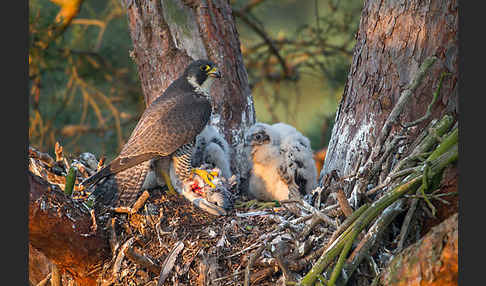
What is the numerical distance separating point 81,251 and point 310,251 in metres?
1.39

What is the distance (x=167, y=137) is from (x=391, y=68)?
5.54 ft

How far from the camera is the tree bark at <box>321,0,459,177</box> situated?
3.37 metres

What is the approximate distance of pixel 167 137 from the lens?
13.7 feet

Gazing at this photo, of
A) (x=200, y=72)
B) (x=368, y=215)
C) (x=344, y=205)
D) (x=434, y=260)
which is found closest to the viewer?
(x=434, y=260)

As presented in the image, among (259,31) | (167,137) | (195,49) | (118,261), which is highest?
(195,49)

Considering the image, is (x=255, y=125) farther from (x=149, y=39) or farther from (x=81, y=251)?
(x=81, y=251)

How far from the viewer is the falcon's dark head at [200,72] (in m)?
4.45

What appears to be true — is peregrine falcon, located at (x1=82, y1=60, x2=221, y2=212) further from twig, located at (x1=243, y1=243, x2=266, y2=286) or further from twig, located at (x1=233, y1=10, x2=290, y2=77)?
twig, located at (x1=233, y1=10, x2=290, y2=77)

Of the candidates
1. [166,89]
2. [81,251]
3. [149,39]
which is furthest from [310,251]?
[149,39]

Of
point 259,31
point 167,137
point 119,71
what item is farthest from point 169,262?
point 119,71

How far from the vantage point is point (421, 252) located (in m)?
2.41

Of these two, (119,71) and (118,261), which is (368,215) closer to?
(118,261)

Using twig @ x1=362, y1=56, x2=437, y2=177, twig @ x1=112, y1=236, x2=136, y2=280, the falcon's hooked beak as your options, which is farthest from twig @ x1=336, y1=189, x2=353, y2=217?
the falcon's hooked beak

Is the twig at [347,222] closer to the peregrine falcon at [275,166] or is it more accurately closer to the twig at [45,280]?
the peregrine falcon at [275,166]
